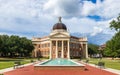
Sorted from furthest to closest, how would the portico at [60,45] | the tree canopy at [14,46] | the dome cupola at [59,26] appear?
the dome cupola at [59,26] < the portico at [60,45] < the tree canopy at [14,46]

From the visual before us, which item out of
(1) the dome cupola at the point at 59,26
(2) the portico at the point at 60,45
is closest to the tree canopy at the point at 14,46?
(2) the portico at the point at 60,45

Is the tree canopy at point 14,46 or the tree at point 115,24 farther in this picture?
the tree canopy at point 14,46

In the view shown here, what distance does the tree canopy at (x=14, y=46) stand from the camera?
100 meters

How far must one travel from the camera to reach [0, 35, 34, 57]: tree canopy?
100 m

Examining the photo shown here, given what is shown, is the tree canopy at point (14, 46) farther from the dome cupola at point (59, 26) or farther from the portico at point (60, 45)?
the dome cupola at point (59, 26)

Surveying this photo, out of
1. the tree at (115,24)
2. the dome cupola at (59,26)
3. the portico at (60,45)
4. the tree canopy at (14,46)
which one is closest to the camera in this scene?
the tree at (115,24)

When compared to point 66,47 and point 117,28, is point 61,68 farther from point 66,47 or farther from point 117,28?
point 66,47

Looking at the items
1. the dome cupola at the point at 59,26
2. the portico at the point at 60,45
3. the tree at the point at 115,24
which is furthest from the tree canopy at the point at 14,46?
the tree at the point at 115,24

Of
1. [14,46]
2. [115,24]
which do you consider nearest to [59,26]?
[14,46]

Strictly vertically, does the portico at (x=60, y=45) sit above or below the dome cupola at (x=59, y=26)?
below

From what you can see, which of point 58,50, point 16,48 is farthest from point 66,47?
point 16,48

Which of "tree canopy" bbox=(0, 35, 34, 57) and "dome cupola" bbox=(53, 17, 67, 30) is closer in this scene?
"tree canopy" bbox=(0, 35, 34, 57)

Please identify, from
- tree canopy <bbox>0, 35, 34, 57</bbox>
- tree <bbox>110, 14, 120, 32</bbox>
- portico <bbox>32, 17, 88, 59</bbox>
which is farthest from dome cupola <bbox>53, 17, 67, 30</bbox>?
tree <bbox>110, 14, 120, 32</bbox>

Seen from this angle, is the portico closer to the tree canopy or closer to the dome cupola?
the dome cupola
